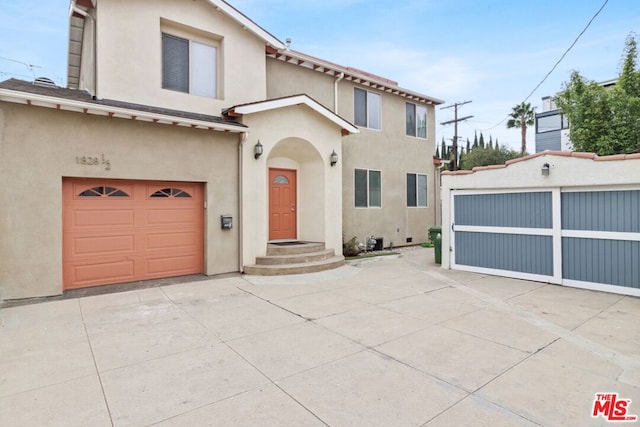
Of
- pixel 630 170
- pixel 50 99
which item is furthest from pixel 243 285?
pixel 630 170

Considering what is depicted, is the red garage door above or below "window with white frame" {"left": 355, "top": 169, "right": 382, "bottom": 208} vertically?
below

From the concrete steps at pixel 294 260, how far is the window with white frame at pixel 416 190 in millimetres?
5701

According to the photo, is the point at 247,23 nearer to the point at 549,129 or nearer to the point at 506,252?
the point at 506,252

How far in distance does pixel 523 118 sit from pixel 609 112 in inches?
762

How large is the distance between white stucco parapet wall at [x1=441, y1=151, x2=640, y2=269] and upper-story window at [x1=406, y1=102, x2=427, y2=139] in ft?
18.6

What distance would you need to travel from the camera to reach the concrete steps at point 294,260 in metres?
8.37

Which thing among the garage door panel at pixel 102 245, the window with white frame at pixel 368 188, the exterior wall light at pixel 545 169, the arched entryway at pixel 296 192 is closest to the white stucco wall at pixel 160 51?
the arched entryway at pixel 296 192

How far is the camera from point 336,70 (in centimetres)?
1137

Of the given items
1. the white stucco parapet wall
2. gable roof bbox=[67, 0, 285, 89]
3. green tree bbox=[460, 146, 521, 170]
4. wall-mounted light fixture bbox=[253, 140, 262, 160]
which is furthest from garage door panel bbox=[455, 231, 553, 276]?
green tree bbox=[460, 146, 521, 170]

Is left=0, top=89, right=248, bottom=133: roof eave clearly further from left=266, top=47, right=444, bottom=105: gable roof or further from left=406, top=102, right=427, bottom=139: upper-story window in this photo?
left=406, top=102, right=427, bottom=139: upper-story window

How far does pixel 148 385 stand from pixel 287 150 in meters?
7.85

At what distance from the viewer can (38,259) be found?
6.19 metres

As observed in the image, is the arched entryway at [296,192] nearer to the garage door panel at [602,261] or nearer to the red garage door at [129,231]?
the red garage door at [129,231]

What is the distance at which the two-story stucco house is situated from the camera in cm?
620
